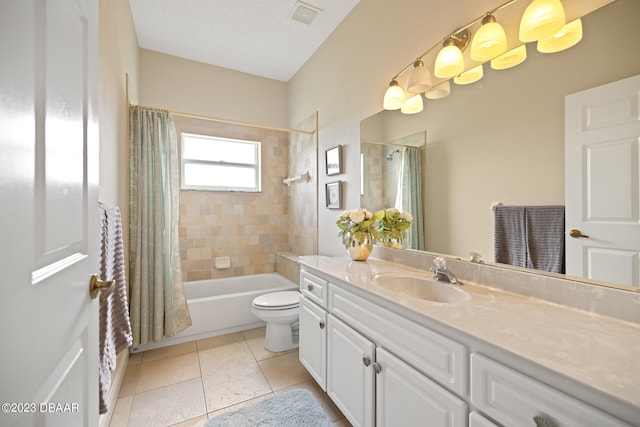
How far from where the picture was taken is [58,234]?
601 mm

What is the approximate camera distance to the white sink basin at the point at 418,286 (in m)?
1.26

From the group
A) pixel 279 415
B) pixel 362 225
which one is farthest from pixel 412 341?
pixel 279 415

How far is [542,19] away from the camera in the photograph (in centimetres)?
101

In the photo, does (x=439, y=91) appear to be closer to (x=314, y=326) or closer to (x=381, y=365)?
(x=381, y=365)

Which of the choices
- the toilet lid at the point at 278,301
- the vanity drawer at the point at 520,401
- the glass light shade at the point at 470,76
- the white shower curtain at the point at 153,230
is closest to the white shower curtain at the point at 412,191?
the glass light shade at the point at 470,76

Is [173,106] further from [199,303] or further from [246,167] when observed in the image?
[199,303]

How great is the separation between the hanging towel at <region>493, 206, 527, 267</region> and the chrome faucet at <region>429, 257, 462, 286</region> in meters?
0.20

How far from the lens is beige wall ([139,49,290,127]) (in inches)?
111

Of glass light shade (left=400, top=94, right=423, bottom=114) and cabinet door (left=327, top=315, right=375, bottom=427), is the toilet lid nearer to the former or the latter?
cabinet door (left=327, top=315, right=375, bottom=427)

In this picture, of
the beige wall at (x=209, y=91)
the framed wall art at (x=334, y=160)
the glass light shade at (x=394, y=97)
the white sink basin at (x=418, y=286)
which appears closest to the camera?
the white sink basin at (x=418, y=286)

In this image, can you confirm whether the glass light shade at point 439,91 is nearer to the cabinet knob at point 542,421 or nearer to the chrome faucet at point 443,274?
the chrome faucet at point 443,274

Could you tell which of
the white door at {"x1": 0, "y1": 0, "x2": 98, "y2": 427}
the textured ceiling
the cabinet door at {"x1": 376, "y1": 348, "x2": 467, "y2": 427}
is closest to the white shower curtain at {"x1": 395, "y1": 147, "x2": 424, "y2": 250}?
the cabinet door at {"x1": 376, "y1": 348, "x2": 467, "y2": 427}

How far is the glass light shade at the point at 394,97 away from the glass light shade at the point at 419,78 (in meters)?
0.11

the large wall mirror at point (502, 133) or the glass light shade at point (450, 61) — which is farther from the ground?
the glass light shade at point (450, 61)
